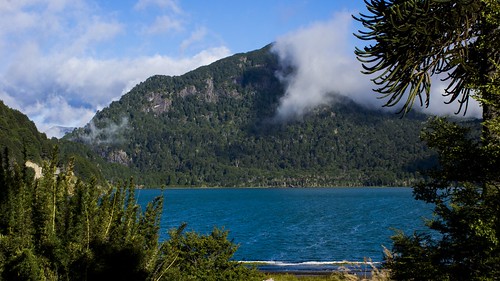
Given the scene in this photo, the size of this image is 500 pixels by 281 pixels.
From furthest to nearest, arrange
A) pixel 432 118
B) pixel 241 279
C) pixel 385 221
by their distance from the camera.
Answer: pixel 385 221 < pixel 241 279 < pixel 432 118

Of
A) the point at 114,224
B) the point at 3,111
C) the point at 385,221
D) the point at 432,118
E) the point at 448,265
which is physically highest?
the point at 3,111

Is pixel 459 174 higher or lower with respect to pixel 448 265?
higher

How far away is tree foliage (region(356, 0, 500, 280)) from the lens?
7.94 meters

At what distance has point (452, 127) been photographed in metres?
8.80

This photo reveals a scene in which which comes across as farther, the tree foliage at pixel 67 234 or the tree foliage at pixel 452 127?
the tree foliage at pixel 452 127

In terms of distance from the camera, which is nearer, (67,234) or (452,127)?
(67,234)

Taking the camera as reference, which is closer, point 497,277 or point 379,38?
point 497,277

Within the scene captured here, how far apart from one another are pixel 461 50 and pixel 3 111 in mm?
156076

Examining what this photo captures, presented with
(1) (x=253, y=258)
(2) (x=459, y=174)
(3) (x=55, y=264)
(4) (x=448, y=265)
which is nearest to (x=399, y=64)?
(2) (x=459, y=174)

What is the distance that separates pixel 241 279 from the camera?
52.4ft

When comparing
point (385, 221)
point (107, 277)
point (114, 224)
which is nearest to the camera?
point (107, 277)

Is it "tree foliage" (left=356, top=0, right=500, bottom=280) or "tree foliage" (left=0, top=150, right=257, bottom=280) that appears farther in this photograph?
"tree foliage" (left=356, top=0, right=500, bottom=280)

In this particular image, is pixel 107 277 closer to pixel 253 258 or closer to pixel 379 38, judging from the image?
pixel 379 38

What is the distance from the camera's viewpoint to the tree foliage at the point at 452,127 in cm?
794
